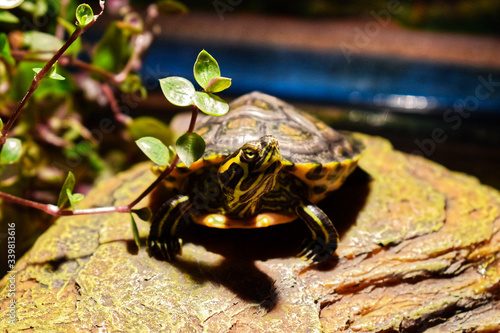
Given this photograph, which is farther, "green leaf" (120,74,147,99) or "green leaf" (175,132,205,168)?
"green leaf" (120,74,147,99)

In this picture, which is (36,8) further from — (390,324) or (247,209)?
(390,324)

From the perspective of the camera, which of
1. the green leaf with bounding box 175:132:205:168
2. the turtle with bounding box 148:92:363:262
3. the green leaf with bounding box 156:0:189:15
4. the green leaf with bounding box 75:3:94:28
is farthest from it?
the green leaf with bounding box 156:0:189:15

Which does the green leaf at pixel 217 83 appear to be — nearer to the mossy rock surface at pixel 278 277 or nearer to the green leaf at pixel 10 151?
the mossy rock surface at pixel 278 277

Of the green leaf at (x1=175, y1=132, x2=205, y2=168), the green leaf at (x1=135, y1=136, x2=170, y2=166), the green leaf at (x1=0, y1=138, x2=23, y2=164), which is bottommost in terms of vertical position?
the green leaf at (x1=0, y1=138, x2=23, y2=164)

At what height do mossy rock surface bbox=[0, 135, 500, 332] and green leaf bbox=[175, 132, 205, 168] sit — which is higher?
green leaf bbox=[175, 132, 205, 168]

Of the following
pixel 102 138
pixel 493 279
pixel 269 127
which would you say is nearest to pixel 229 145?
pixel 269 127

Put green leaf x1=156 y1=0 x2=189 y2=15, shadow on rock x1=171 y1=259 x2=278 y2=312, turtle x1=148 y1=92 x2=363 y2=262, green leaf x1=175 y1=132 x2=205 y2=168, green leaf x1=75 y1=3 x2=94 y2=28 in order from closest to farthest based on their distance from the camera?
green leaf x1=75 y1=3 x2=94 y2=28 < green leaf x1=175 y1=132 x2=205 y2=168 < shadow on rock x1=171 y1=259 x2=278 y2=312 < turtle x1=148 y1=92 x2=363 y2=262 < green leaf x1=156 y1=0 x2=189 y2=15

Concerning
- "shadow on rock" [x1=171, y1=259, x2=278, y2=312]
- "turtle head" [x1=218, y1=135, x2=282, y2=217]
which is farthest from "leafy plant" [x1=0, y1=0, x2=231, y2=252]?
"shadow on rock" [x1=171, y1=259, x2=278, y2=312]

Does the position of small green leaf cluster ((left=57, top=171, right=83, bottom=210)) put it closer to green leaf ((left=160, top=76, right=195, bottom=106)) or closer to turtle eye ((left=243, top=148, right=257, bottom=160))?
green leaf ((left=160, top=76, right=195, bottom=106))
